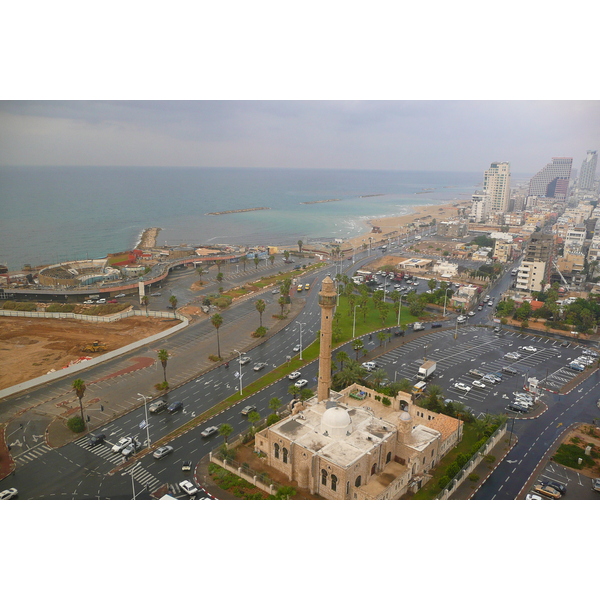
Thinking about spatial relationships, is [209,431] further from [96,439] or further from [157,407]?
[96,439]

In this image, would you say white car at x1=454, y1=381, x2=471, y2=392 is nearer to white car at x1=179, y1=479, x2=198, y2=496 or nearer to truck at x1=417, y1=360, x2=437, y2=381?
truck at x1=417, y1=360, x2=437, y2=381

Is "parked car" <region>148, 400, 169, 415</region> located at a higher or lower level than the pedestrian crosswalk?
higher

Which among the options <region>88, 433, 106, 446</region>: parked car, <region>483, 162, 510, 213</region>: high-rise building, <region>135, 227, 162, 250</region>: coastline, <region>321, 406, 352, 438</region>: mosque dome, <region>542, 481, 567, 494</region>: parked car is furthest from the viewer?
<region>483, 162, 510, 213</region>: high-rise building

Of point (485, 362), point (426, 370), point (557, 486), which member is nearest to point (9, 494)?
point (557, 486)

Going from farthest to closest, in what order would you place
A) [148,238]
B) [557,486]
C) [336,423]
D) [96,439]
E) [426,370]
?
[148,238] → [426,370] → [96,439] → [336,423] → [557,486]

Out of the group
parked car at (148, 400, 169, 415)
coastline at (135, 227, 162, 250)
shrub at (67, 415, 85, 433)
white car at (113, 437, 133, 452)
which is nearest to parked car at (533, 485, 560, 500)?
white car at (113, 437, 133, 452)

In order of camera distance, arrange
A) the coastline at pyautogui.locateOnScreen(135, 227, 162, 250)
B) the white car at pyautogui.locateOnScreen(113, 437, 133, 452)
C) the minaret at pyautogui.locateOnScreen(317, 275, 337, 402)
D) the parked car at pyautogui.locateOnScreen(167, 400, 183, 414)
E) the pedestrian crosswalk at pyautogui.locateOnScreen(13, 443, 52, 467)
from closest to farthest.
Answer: the pedestrian crosswalk at pyautogui.locateOnScreen(13, 443, 52, 467)
the white car at pyautogui.locateOnScreen(113, 437, 133, 452)
the minaret at pyautogui.locateOnScreen(317, 275, 337, 402)
the parked car at pyautogui.locateOnScreen(167, 400, 183, 414)
the coastline at pyautogui.locateOnScreen(135, 227, 162, 250)

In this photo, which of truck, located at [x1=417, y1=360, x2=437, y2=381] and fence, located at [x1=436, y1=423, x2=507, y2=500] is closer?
fence, located at [x1=436, y1=423, x2=507, y2=500]
